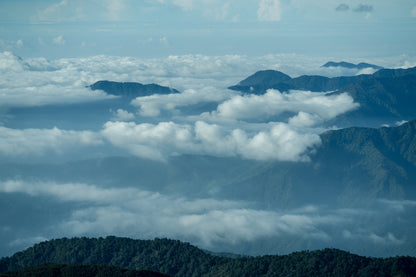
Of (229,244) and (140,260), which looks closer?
(140,260)

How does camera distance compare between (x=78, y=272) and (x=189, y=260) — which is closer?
(x=78, y=272)

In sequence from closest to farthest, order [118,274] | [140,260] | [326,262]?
[118,274] → [326,262] → [140,260]

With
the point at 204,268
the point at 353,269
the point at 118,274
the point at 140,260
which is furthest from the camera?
the point at 140,260

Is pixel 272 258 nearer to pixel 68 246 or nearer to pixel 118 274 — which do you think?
pixel 118 274

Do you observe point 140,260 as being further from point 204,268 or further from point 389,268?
point 389,268

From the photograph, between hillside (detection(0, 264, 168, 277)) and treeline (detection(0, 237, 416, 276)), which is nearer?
hillside (detection(0, 264, 168, 277))

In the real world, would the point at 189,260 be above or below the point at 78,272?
below

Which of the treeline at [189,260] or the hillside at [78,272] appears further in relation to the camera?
the treeline at [189,260]

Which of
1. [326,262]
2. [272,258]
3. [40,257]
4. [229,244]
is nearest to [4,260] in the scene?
[40,257]
